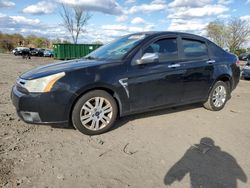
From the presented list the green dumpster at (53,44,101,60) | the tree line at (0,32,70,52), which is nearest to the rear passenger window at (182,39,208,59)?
the green dumpster at (53,44,101,60)

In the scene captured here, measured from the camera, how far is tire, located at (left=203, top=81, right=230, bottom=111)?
5773 millimetres

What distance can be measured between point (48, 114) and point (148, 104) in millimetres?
1733

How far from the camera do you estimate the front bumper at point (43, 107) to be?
12.5 ft

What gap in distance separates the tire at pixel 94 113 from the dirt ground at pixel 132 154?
155 mm

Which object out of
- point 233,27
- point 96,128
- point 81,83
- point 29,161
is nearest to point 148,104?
point 96,128

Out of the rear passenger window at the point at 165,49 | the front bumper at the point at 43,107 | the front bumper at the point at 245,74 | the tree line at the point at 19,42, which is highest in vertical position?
the tree line at the point at 19,42

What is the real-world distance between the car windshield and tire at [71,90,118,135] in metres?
0.79

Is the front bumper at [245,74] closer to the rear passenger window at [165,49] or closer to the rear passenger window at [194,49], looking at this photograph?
the rear passenger window at [194,49]

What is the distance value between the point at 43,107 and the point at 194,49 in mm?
3249

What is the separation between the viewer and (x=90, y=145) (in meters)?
3.84

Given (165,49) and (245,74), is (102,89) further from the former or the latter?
(245,74)

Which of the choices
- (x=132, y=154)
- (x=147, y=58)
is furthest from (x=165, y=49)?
(x=132, y=154)

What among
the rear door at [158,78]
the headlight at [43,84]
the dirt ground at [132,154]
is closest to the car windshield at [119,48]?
the rear door at [158,78]

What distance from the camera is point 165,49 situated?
16.1 feet
